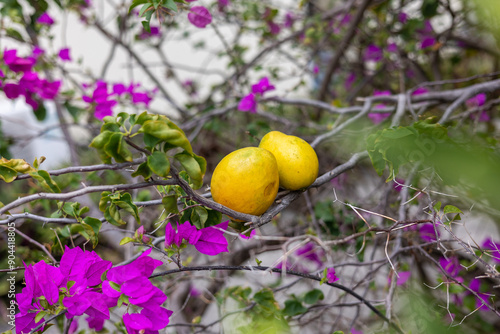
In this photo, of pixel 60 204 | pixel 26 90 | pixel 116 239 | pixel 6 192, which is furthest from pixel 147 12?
pixel 6 192

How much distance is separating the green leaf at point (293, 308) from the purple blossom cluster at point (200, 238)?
12.6 inches

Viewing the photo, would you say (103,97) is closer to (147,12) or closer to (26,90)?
(26,90)

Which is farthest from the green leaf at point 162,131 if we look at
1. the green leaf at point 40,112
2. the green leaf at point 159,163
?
the green leaf at point 40,112

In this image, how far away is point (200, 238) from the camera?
0.52 meters

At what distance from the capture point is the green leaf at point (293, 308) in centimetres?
76

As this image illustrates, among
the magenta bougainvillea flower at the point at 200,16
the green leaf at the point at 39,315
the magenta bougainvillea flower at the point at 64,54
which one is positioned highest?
the magenta bougainvillea flower at the point at 200,16

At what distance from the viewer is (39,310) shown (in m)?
0.48

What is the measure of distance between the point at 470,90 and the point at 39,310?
94 cm

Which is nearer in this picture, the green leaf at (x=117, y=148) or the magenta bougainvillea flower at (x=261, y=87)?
the green leaf at (x=117, y=148)

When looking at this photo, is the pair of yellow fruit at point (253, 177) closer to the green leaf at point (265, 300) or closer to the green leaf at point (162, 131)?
the green leaf at point (162, 131)

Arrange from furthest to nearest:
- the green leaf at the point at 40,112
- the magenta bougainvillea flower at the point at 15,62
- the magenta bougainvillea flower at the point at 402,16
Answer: the magenta bougainvillea flower at the point at 402,16 → the green leaf at the point at 40,112 → the magenta bougainvillea flower at the point at 15,62

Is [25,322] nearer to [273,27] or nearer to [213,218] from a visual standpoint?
[213,218]

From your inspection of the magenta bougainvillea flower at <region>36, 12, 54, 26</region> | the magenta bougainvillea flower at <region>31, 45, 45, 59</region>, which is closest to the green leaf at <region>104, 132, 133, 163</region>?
the magenta bougainvillea flower at <region>31, 45, 45, 59</region>

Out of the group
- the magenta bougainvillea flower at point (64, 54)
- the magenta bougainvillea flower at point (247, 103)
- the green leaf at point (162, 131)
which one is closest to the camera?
the green leaf at point (162, 131)
